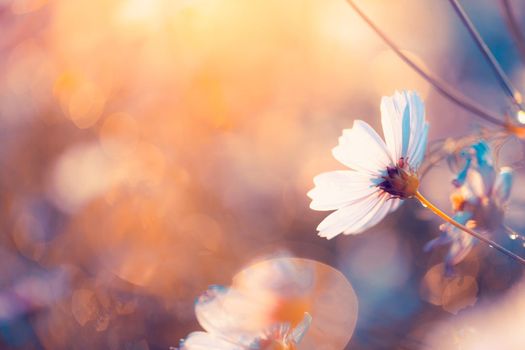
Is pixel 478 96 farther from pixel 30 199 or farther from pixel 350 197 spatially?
pixel 350 197

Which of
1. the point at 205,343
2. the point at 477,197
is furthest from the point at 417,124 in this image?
the point at 205,343

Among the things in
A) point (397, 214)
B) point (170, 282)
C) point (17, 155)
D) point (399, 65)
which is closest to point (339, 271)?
point (397, 214)

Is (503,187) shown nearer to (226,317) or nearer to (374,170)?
(374,170)

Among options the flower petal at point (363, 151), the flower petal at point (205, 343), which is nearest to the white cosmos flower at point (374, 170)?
the flower petal at point (363, 151)

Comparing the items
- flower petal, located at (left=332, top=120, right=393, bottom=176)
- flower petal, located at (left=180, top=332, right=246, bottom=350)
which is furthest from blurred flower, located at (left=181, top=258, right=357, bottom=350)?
flower petal, located at (left=332, top=120, right=393, bottom=176)

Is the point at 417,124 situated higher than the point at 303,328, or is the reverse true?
the point at 417,124

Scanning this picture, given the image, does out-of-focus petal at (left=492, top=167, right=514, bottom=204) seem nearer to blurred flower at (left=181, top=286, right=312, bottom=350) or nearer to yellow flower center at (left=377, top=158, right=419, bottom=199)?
yellow flower center at (left=377, top=158, right=419, bottom=199)
